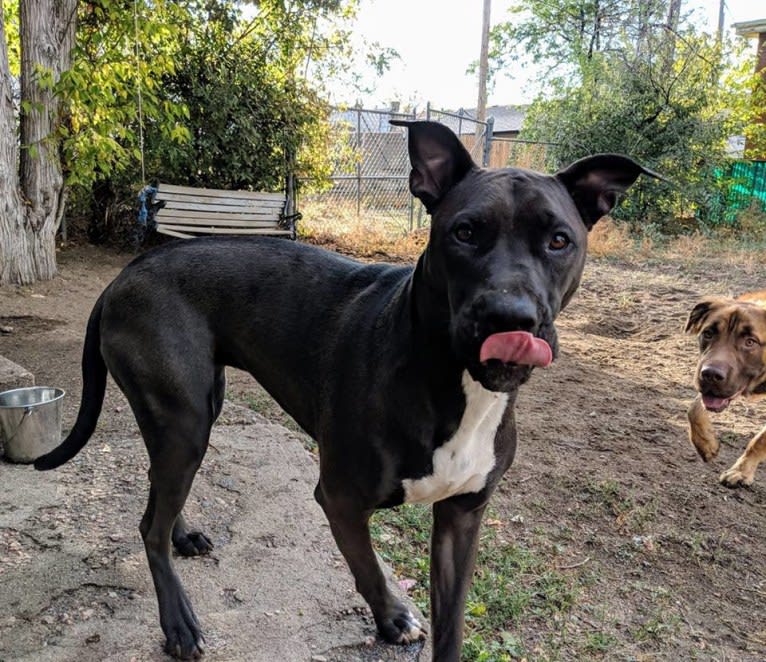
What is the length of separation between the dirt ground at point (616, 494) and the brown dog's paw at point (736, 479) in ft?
0.16

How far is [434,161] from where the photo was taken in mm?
2025

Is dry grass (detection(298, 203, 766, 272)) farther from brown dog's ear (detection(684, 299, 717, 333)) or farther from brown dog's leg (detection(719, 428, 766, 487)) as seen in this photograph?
brown dog's leg (detection(719, 428, 766, 487))

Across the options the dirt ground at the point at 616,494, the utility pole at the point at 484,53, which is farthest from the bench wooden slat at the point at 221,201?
the utility pole at the point at 484,53

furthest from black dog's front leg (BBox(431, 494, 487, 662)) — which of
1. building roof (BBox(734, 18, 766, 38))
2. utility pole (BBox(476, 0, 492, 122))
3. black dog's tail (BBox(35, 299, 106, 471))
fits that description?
building roof (BBox(734, 18, 766, 38))

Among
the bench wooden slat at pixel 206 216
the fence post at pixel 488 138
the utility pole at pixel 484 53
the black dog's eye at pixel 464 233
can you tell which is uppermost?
the utility pole at pixel 484 53

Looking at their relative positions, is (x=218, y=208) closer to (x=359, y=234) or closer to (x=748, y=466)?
(x=359, y=234)

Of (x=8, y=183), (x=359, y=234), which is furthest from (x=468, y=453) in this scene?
(x=359, y=234)

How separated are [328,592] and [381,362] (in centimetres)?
109

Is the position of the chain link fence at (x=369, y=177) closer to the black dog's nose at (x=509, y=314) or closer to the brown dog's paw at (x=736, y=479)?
the brown dog's paw at (x=736, y=479)

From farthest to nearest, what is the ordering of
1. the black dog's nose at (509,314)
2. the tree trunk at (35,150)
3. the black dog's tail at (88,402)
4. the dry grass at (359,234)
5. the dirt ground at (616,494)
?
the dry grass at (359,234)
the tree trunk at (35,150)
the dirt ground at (616,494)
the black dog's tail at (88,402)
the black dog's nose at (509,314)

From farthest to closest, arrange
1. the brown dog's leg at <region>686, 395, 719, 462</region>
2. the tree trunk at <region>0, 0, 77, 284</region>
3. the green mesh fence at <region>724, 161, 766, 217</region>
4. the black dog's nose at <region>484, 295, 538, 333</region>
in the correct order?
1. the green mesh fence at <region>724, 161, 766, 217</region>
2. the tree trunk at <region>0, 0, 77, 284</region>
3. the brown dog's leg at <region>686, 395, 719, 462</region>
4. the black dog's nose at <region>484, 295, 538, 333</region>

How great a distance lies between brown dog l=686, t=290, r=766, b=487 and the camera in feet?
13.3

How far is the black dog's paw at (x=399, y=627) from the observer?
92.1 inches

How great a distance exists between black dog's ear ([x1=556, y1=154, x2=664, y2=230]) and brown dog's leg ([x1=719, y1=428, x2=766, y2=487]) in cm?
263
